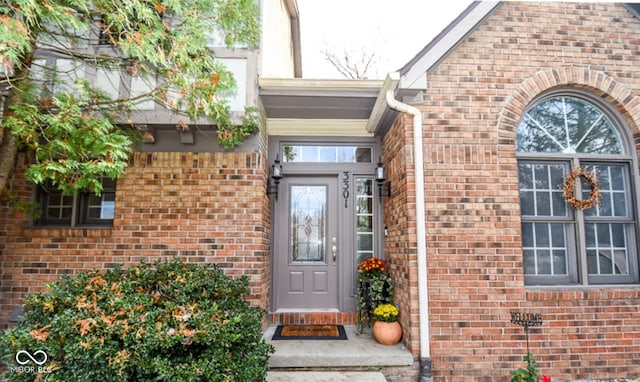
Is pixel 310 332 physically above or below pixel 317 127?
below

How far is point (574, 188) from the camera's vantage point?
3785 millimetres

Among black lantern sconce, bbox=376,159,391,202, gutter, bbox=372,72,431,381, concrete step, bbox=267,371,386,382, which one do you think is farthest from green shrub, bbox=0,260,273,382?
black lantern sconce, bbox=376,159,391,202

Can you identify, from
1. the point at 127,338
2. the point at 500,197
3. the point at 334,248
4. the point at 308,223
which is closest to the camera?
the point at 127,338

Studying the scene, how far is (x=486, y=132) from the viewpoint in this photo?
148 inches

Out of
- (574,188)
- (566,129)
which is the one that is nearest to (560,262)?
(574,188)

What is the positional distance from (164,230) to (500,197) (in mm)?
3812

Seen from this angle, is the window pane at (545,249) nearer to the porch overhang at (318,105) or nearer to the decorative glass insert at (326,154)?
the decorative glass insert at (326,154)

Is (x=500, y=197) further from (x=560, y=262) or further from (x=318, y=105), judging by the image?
(x=318, y=105)

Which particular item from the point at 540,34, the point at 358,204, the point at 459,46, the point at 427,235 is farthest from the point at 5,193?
the point at 540,34

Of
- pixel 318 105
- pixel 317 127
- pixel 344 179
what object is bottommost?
pixel 344 179

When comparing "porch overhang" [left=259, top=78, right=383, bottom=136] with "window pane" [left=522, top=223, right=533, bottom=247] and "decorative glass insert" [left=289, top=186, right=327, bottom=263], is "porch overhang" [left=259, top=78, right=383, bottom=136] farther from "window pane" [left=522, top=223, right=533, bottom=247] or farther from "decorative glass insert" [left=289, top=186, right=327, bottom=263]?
"window pane" [left=522, top=223, right=533, bottom=247]

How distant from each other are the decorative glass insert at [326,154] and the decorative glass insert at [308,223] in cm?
42

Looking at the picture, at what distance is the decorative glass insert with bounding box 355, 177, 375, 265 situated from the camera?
487cm

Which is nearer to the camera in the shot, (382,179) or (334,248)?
(382,179)
